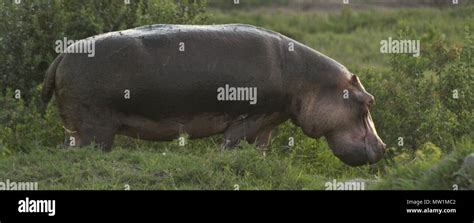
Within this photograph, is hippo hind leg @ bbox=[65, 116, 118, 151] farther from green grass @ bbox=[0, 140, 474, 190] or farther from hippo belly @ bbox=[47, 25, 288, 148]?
green grass @ bbox=[0, 140, 474, 190]

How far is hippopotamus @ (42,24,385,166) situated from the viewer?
434 inches

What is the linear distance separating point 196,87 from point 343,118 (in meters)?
1.60

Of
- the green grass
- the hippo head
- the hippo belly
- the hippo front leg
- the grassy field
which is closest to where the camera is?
the grassy field

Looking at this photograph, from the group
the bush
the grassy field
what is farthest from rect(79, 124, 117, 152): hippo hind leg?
the bush

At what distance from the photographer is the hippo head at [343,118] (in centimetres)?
1177

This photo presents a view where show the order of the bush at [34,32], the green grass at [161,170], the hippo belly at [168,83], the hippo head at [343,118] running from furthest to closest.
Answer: the bush at [34,32]
the hippo head at [343,118]
the hippo belly at [168,83]
the green grass at [161,170]

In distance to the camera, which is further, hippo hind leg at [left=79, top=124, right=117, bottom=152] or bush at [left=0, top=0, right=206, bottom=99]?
bush at [left=0, top=0, right=206, bottom=99]

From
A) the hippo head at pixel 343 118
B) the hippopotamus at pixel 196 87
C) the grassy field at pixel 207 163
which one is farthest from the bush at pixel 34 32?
the hippo head at pixel 343 118

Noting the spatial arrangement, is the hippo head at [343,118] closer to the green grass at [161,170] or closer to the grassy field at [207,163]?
the grassy field at [207,163]

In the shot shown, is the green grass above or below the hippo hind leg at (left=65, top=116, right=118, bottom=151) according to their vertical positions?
below

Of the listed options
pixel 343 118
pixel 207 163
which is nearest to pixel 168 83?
pixel 207 163

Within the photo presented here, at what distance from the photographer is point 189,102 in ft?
36.7
